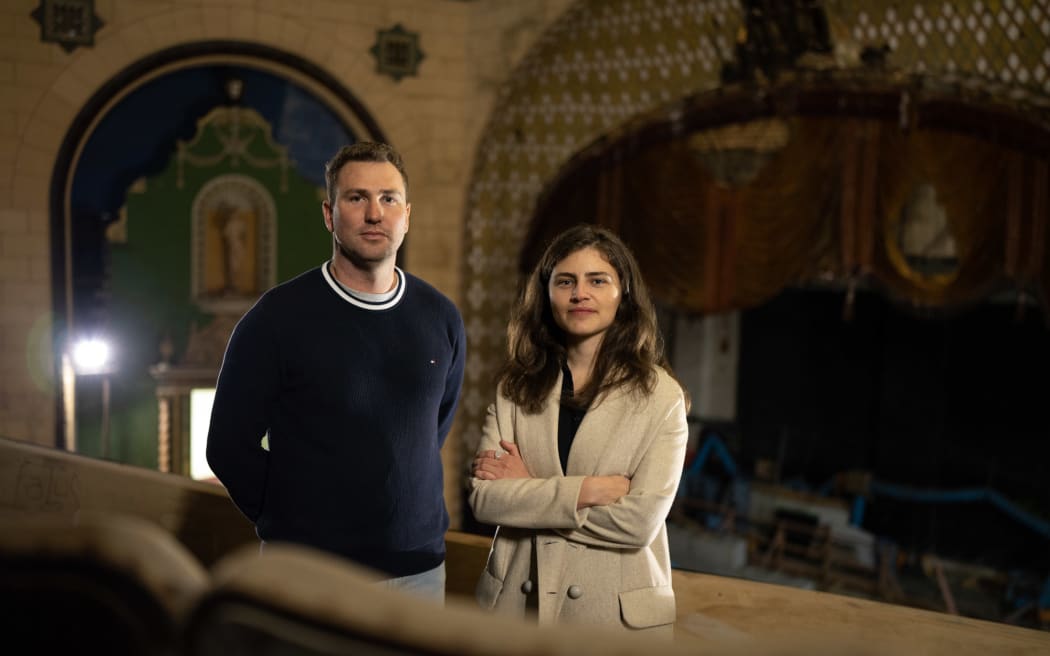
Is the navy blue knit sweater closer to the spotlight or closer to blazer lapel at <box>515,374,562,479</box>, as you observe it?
blazer lapel at <box>515,374,562,479</box>

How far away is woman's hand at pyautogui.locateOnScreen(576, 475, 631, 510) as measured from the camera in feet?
5.28

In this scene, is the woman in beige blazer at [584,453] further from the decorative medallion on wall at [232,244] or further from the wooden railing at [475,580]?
the decorative medallion on wall at [232,244]

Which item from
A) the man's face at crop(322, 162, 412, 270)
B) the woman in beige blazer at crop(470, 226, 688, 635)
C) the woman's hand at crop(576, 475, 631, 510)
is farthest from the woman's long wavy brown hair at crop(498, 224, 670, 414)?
the man's face at crop(322, 162, 412, 270)

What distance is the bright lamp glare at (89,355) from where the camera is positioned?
5.88 metres

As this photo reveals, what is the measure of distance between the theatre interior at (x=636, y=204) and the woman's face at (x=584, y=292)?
290 cm

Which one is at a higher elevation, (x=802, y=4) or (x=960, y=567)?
(x=802, y=4)

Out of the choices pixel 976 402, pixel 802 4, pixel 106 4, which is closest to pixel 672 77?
pixel 802 4

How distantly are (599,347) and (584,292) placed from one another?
13 centimetres

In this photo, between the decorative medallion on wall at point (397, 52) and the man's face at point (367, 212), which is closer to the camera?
the man's face at point (367, 212)

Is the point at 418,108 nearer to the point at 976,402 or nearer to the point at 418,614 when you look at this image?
the point at 976,402

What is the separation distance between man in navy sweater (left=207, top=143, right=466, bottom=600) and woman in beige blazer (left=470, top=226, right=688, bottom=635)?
0.14 meters

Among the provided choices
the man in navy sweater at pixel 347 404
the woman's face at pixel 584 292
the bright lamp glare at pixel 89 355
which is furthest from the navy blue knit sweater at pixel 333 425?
the bright lamp glare at pixel 89 355

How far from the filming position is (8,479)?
2.22 metres

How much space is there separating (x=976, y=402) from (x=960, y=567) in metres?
1.43
